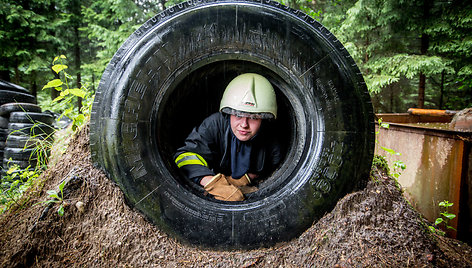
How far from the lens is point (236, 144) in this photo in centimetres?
248

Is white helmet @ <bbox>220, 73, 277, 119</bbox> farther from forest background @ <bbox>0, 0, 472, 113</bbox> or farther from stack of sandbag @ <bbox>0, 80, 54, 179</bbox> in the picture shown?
forest background @ <bbox>0, 0, 472, 113</bbox>

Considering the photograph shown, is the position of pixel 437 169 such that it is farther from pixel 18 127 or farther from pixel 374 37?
pixel 374 37

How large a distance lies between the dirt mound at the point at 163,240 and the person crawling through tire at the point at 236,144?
56 cm

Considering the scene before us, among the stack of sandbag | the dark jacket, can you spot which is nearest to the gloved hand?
the dark jacket

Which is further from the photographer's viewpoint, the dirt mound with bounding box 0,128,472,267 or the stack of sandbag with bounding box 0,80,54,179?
the stack of sandbag with bounding box 0,80,54,179

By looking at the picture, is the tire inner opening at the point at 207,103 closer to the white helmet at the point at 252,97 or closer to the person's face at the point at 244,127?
the white helmet at the point at 252,97

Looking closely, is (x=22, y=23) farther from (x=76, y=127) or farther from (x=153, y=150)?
(x=153, y=150)

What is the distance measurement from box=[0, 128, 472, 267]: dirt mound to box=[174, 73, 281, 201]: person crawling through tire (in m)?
0.56

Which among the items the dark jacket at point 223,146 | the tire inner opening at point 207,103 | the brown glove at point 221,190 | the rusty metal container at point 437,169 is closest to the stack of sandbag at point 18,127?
the tire inner opening at point 207,103

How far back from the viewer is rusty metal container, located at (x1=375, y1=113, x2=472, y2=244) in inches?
89.7

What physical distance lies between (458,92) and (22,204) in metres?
14.2

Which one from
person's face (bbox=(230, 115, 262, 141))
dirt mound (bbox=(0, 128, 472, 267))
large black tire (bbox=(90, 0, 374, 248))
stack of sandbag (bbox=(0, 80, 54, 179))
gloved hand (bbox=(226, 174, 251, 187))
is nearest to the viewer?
dirt mound (bbox=(0, 128, 472, 267))

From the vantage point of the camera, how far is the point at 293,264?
1432mm

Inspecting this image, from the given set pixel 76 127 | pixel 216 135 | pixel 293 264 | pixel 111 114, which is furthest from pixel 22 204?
pixel 293 264
